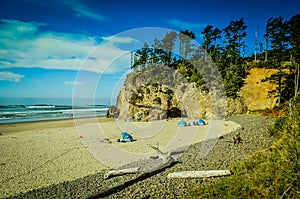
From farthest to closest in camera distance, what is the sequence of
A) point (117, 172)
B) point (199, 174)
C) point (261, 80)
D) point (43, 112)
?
point (43, 112), point (261, 80), point (117, 172), point (199, 174)

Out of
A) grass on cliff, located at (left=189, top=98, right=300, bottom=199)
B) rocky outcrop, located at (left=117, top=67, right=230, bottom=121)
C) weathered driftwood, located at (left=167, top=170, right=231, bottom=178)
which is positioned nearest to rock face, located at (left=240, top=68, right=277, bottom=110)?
rocky outcrop, located at (left=117, top=67, right=230, bottom=121)

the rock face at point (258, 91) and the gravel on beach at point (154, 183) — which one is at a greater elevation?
the rock face at point (258, 91)

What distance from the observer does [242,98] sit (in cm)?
2427

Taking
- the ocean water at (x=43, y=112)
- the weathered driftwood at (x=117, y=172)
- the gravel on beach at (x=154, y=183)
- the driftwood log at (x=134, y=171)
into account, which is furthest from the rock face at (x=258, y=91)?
the weathered driftwood at (x=117, y=172)

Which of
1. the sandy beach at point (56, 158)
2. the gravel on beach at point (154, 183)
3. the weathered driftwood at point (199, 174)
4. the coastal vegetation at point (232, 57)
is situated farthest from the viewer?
the coastal vegetation at point (232, 57)

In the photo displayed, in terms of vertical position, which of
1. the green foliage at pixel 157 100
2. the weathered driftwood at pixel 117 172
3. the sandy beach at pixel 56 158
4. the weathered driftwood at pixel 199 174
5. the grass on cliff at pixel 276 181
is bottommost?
the sandy beach at pixel 56 158

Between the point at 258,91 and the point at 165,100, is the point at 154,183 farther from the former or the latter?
the point at 258,91

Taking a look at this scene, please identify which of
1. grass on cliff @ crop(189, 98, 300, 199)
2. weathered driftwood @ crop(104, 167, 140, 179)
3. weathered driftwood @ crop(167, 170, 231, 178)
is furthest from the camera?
weathered driftwood @ crop(104, 167, 140, 179)

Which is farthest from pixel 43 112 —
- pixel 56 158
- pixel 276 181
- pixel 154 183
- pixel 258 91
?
pixel 276 181

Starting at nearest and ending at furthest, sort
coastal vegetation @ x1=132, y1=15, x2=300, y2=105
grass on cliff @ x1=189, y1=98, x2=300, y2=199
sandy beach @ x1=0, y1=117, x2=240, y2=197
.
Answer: grass on cliff @ x1=189, y1=98, x2=300, y2=199, sandy beach @ x1=0, y1=117, x2=240, y2=197, coastal vegetation @ x1=132, y1=15, x2=300, y2=105

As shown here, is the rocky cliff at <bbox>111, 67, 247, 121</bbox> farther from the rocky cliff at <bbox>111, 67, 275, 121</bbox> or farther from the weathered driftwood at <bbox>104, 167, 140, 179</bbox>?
the weathered driftwood at <bbox>104, 167, 140, 179</bbox>

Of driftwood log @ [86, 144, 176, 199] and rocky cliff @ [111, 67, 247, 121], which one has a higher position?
rocky cliff @ [111, 67, 247, 121]

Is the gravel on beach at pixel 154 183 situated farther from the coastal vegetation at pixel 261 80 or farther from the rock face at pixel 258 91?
the rock face at pixel 258 91

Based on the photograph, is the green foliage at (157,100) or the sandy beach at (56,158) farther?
the green foliage at (157,100)
